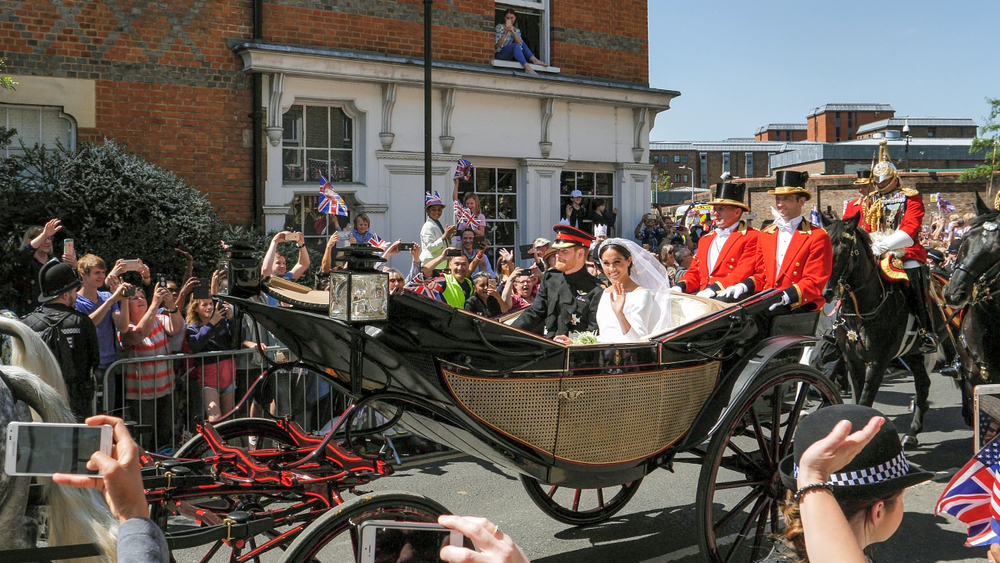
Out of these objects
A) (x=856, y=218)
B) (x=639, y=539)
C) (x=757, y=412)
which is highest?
(x=856, y=218)

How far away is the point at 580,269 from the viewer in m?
6.50

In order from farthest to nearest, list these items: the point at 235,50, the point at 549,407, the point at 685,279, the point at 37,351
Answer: the point at 235,50 < the point at 685,279 < the point at 549,407 < the point at 37,351

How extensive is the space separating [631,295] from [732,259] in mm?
1395

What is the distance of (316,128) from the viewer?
12055 mm

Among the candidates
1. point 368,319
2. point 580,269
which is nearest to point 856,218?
point 580,269

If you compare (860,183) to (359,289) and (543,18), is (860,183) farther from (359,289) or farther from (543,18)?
(359,289)

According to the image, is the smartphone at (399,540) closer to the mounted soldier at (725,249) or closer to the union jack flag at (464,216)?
the mounted soldier at (725,249)

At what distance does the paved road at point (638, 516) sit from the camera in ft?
16.9

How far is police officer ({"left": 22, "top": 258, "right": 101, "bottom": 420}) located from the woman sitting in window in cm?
865

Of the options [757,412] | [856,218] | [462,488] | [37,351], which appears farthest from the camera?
[856,218]

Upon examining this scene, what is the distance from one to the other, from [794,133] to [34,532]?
10362cm

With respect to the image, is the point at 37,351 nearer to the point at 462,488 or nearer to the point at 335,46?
the point at 462,488

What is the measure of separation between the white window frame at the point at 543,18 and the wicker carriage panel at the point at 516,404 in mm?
10345

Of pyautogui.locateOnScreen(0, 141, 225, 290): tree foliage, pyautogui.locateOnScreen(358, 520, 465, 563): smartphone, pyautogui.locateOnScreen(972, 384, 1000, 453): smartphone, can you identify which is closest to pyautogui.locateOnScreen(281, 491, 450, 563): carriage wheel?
pyautogui.locateOnScreen(358, 520, 465, 563): smartphone
